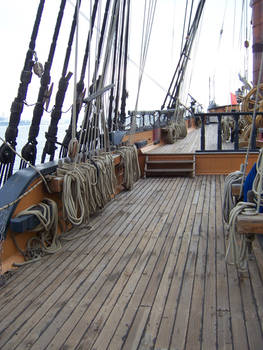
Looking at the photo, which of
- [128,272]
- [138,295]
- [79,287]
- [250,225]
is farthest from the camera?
[128,272]

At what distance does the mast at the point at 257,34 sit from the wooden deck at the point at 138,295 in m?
7.54

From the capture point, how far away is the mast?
9858 millimetres

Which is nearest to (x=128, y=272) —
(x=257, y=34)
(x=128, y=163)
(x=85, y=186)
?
(x=85, y=186)

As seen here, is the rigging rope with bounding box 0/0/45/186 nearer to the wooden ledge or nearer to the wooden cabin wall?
the wooden ledge

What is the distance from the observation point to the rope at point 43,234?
2.94m

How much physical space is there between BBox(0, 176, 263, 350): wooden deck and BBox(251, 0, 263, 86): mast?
7541 millimetres

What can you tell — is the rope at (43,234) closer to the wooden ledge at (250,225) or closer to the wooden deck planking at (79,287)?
the wooden deck planking at (79,287)

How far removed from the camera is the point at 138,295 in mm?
2287

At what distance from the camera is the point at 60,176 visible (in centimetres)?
346

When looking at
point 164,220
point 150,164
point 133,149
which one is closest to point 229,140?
point 150,164

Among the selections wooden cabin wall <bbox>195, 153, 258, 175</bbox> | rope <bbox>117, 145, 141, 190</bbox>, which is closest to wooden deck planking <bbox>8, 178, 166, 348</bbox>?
rope <bbox>117, 145, 141, 190</bbox>

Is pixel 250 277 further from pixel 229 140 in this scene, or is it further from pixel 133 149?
pixel 229 140

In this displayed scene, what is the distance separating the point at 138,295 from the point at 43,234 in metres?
1.17

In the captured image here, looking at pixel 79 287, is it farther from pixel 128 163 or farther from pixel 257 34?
pixel 257 34
